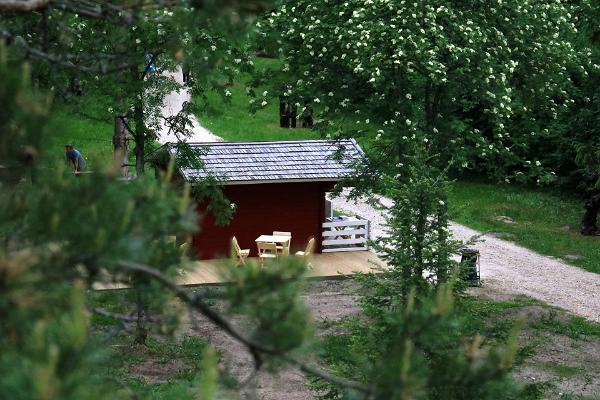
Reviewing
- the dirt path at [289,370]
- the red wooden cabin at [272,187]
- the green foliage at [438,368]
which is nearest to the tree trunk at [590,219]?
the red wooden cabin at [272,187]

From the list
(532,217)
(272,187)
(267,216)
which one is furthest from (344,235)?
(532,217)

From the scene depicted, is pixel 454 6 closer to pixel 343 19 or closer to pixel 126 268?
pixel 343 19

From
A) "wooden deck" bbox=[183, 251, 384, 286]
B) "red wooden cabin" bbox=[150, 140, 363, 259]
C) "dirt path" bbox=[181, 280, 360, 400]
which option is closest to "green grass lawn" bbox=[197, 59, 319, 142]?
"red wooden cabin" bbox=[150, 140, 363, 259]

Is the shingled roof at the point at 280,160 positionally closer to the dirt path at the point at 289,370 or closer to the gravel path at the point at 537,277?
the gravel path at the point at 537,277

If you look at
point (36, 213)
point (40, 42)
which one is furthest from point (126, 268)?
point (40, 42)

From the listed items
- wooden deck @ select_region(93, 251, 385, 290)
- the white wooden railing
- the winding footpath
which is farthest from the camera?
the white wooden railing

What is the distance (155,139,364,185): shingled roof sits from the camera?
23734mm

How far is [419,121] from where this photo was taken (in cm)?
2181

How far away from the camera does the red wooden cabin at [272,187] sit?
24102 millimetres

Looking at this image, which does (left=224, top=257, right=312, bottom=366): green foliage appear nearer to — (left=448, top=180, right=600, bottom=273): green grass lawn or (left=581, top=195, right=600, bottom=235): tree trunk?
(left=448, top=180, right=600, bottom=273): green grass lawn

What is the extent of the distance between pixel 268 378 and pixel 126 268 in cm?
1275

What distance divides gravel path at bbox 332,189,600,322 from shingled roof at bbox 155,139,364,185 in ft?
4.04

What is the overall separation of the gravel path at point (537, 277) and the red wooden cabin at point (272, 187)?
1200 millimetres

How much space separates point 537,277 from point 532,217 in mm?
7012
